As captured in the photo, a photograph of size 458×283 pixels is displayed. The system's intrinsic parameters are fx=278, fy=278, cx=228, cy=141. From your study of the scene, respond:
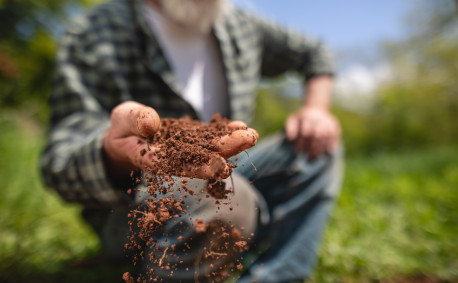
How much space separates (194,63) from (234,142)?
1.20 m

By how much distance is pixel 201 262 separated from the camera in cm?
71

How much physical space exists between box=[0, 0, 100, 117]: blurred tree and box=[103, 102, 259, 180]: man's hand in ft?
18.3

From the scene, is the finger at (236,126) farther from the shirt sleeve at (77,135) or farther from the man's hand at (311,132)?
the man's hand at (311,132)

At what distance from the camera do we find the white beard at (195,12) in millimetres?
1620

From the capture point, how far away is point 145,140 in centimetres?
71

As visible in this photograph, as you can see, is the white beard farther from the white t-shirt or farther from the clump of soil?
the clump of soil

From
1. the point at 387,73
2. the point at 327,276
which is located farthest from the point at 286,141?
the point at 387,73

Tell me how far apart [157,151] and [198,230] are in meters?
0.21

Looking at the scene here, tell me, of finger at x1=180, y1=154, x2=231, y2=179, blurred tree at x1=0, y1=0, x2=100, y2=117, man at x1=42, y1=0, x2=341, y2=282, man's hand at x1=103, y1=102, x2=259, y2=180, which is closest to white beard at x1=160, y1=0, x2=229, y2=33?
man at x1=42, y1=0, x2=341, y2=282

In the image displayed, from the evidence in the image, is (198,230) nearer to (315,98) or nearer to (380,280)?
(380,280)

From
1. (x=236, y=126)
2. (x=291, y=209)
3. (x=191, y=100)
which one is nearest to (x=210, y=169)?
(x=236, y=126)

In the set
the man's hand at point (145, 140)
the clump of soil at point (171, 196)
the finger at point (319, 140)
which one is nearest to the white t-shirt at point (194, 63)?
the finger at point (319, 140)

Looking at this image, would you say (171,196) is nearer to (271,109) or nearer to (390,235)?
(390,235)

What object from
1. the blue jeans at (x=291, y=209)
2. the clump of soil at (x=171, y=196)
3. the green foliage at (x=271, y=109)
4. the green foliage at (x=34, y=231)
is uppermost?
the clump of soil at (x=171, y=196)
